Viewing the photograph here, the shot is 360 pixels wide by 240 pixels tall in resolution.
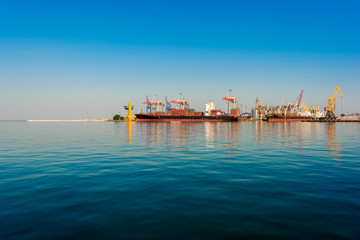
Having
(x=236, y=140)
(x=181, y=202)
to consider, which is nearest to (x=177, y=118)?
(x=236, y=140)

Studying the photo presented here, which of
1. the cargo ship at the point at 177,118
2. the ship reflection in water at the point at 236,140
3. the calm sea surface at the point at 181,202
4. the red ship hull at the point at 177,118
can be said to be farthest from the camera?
the red ship hull at the point at 177,118

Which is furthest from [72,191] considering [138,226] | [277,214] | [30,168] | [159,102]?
[159,102]

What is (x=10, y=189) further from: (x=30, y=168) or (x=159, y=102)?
(x=159, y=102)

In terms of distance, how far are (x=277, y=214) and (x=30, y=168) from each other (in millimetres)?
14687

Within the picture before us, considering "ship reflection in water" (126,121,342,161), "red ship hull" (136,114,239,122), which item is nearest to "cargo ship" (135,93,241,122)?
"red ship hull" (136,114,239,122)

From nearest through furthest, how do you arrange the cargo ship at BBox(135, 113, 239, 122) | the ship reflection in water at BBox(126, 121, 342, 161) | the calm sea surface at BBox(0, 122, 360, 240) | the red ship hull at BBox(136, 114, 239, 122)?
the calm sea surface at BBox(0, 122, 360, 240) < the ship reflection in water at BBox(126, 121, 342, 161) < the cargo ship at BBox(135, 113, 239, 122) < the red ship hull at BBox(136, 114, 239, 122)

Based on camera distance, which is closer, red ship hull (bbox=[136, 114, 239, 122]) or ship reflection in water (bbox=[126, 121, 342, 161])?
ship reflection in water (bbox=[126, 121, 342, 161])

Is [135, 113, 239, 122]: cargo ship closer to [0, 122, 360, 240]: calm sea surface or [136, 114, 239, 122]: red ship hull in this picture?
[136, 114, 239, 122]: red ship hull

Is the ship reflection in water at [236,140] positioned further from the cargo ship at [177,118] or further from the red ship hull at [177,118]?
the red ship hull at [177,118]

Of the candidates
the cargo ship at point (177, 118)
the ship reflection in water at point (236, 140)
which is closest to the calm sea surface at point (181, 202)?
the ship reflection in water at point (236, 140)

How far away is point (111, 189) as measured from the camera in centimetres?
940

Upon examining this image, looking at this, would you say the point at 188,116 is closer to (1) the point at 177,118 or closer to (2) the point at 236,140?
(1) the point at 177,118

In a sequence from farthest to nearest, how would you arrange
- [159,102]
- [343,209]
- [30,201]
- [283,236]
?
[159,102]
[30,201]
[343,209]
[283,236]

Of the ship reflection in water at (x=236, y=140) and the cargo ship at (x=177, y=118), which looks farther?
the cargo ship at (x=177, y=118)
